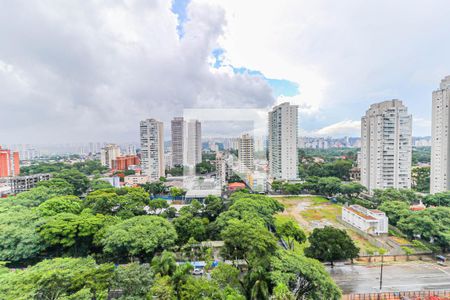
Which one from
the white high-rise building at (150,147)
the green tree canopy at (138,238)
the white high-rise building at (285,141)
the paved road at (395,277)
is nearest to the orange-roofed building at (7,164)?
the white high-rise building at (150,147)

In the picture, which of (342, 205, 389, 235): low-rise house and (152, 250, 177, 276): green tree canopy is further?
(342, 205, 389, 235): low-rise house

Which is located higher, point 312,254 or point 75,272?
point 75,272

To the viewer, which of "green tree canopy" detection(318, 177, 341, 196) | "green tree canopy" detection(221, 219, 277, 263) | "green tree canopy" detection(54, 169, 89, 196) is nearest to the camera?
"green tree canopy" detection(221, 219, 277, 263)

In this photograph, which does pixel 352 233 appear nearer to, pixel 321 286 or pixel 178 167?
pixel 321 286

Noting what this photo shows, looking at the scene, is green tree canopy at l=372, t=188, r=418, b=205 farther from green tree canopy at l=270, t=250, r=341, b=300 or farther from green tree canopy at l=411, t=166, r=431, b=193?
green tree canopy at l=270, t=250, r=341, b=300

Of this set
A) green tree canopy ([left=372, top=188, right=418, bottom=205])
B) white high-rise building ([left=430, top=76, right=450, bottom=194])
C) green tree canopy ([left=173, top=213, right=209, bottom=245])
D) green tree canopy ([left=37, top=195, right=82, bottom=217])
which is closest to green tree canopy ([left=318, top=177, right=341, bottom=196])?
green tree canopy ([left=372, top=188, right=418, bottom=205])

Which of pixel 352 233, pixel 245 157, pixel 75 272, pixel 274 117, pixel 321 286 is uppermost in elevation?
pixel 274 117

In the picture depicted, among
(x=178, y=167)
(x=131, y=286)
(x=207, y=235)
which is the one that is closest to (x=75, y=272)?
(x=131, y=286)
